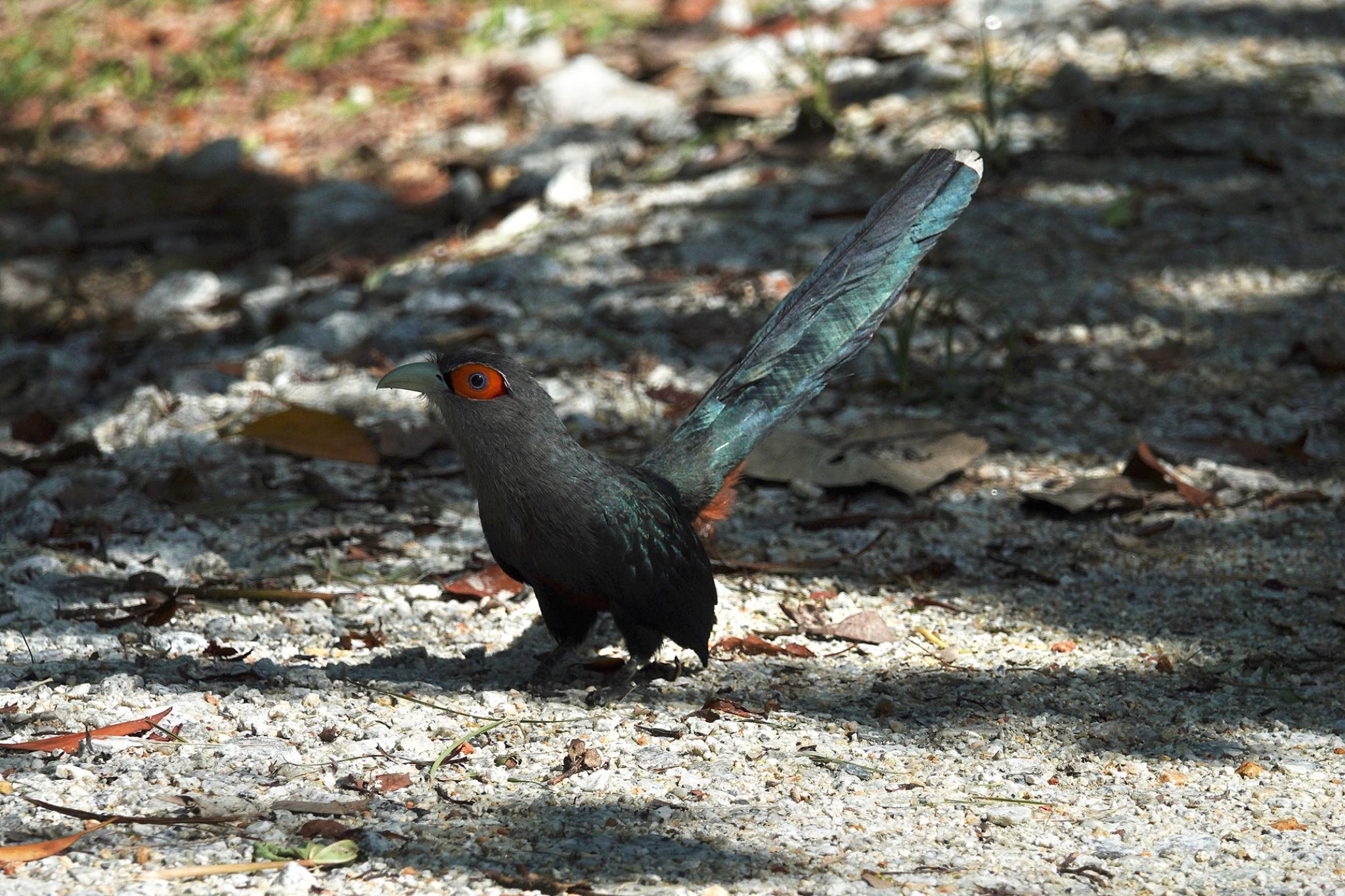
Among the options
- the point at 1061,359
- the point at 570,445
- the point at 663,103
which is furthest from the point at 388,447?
the point at 663,103

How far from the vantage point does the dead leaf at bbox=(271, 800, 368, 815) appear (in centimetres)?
258

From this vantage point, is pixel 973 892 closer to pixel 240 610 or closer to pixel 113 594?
pixel 240 610

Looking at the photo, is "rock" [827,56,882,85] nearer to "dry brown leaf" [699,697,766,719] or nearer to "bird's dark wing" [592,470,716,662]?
"bird's dark wing" [592,470,716,662]

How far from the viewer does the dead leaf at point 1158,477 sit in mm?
4391

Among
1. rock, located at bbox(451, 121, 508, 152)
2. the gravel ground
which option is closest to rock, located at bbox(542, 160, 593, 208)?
the gravel ground

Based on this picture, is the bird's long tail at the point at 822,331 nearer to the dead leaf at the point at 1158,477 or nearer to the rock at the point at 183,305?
the dead leaf at the point at 1158,477

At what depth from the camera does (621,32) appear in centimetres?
873

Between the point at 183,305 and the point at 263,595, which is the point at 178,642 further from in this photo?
the point at 183,305

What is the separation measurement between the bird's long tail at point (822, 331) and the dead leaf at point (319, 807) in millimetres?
1338

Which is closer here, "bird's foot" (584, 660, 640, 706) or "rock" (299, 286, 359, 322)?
"bird's foot" (584, 660, 640, 706)

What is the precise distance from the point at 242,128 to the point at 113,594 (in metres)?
5.37

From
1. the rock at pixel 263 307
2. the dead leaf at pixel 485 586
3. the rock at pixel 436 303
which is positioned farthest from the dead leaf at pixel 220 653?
the rock at pixel 263 307

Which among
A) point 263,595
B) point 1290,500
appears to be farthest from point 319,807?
point 1290,500

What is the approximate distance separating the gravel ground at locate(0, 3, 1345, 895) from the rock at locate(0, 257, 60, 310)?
46 centimetres
